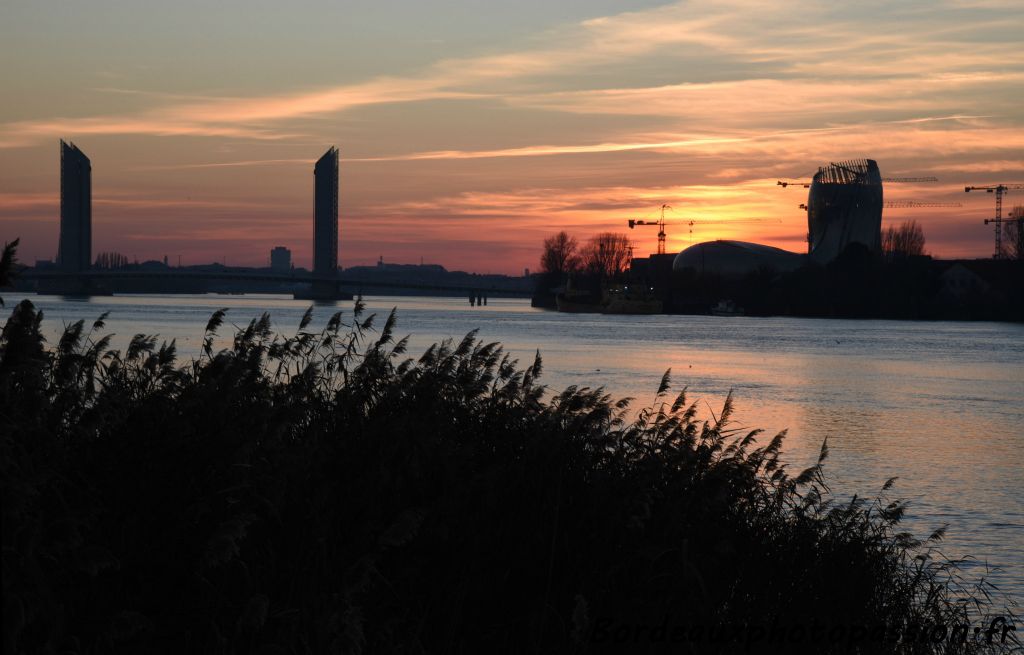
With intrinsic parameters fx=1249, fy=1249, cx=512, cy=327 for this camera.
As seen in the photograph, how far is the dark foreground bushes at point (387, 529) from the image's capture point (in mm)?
4586

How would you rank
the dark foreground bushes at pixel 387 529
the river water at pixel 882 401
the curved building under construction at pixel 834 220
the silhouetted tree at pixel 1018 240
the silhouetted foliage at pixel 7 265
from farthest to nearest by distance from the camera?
the curved building under construction at pixel 834 220, the silhouetted tree at pixel 1018 240, the river water at pixel 882 401, the dark foreground bushes at pixel 387 529, the silhouetted foliage at pixel 7 265

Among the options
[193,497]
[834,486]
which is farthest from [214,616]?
[834,486]

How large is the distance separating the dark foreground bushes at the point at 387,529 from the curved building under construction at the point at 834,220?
7235 inches

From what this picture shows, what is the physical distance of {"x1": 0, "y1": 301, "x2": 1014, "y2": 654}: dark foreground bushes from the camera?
15.0 feet

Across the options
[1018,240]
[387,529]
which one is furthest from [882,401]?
[1018,240]

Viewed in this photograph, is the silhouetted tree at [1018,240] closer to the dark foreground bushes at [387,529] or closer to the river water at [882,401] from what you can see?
the river water at [882,401]

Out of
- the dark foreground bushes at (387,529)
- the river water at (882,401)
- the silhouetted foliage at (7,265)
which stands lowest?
the river water at (882,401)

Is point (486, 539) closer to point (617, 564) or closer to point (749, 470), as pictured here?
point (617, 564)

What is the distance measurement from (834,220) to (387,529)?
651 ft

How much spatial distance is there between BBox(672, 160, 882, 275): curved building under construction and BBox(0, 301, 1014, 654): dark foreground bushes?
18377 cm

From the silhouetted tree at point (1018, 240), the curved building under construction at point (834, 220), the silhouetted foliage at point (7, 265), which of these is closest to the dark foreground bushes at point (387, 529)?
the silhouetted foliage at point (7, 265)

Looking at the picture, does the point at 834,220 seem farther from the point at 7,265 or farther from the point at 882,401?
the point at 7,265

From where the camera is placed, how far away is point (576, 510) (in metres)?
6.66

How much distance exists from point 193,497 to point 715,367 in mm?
40855
